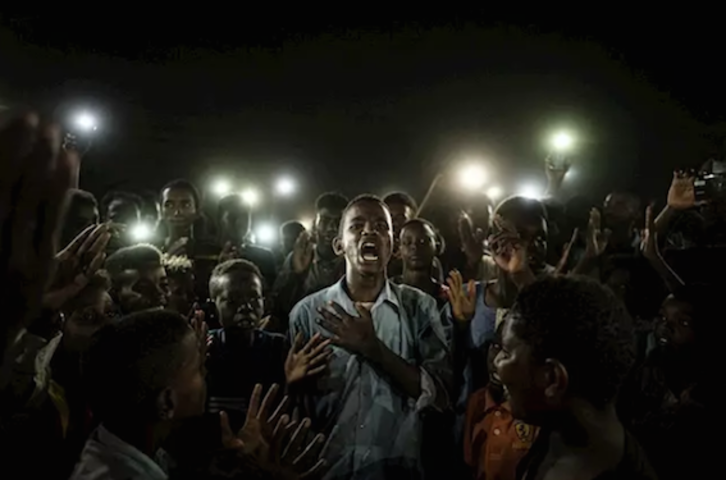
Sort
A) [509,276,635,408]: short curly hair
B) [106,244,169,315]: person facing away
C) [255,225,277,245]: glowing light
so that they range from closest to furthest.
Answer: [509,276,635,408]: short curly hair, [106,244,169,315]: person facing away, [255,225,277,245]: glowing light

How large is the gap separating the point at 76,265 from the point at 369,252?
1685 millimetres

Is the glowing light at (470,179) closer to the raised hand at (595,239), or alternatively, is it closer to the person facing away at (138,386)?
the raised hand at (595,239)

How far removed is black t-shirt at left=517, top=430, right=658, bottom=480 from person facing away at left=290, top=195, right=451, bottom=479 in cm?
163

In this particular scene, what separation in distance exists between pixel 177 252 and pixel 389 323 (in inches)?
112

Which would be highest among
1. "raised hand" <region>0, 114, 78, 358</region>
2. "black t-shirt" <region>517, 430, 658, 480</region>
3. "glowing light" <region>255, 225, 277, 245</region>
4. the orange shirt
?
"raised hand" <region>0, 114, 78, 358</region>

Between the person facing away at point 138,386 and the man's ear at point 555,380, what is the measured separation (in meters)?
1.31

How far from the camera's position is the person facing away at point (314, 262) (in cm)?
664

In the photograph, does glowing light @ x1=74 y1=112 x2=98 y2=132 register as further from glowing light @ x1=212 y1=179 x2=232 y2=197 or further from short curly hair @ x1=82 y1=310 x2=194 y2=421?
short curly hair @ x1=82 y1=310 x2=194 y2=421

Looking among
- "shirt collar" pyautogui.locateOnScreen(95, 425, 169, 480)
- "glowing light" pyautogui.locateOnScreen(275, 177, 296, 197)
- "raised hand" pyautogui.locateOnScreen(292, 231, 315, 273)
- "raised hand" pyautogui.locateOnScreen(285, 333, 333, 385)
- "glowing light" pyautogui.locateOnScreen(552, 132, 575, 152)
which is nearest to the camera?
"shirt collar" pyautogui.locateOnScreen(95, 425, 169, 480)

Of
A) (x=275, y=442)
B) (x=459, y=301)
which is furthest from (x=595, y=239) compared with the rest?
(x=275, y=442)

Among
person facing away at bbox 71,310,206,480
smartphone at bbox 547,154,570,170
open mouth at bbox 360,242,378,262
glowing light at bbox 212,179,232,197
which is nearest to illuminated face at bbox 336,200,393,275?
open mouth at bbox 360,242,378,262

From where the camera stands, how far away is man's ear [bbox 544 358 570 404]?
2436 millimetres

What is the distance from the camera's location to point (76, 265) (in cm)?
378

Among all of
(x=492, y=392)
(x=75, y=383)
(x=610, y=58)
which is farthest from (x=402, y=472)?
(x=610, y=58)
